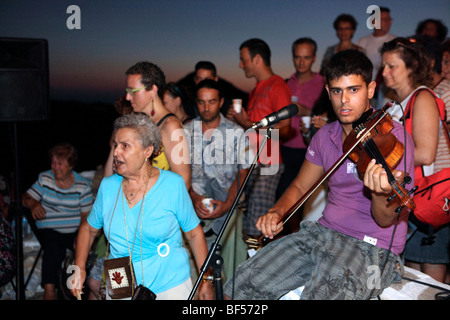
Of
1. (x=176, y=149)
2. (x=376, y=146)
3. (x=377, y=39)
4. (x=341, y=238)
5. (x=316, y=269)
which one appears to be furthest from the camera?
(x=377, y=39)

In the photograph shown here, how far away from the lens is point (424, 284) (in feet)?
7.54

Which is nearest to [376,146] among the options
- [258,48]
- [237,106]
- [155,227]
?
[155,227]

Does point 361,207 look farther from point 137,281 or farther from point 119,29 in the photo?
point 119,29

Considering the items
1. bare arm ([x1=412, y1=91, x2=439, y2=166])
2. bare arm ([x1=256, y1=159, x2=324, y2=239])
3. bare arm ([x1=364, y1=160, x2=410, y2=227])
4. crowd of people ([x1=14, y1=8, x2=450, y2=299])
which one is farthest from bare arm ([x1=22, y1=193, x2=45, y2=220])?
bare arm ([x1=412, y1=91, x2=439, y2=166])

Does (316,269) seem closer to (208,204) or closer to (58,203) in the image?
(208,204)

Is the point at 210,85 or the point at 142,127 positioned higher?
the point at 210,85

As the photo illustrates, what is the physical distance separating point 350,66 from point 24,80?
2776 millimetres

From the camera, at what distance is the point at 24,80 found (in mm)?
3666

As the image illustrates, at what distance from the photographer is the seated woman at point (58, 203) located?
4.00m

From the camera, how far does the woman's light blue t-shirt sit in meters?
2.35

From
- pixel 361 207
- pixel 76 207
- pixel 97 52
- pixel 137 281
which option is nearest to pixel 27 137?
pixel 97 52

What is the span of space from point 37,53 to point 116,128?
169 cm

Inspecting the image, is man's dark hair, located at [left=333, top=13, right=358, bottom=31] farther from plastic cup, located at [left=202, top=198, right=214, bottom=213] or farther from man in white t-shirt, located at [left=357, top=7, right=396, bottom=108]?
plastic cup, located at [left=202, top=198, right=214, bottom=213]

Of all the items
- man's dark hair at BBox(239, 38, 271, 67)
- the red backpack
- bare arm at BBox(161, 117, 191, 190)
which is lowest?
the red backpack
